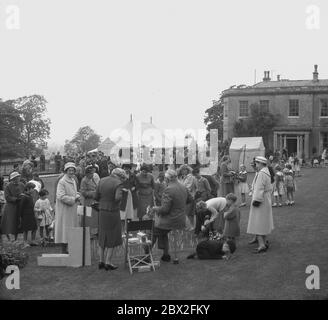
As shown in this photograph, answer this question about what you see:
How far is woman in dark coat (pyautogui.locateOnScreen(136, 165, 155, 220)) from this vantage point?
12.2 metres

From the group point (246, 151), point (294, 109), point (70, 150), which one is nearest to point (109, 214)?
point (246, 151)

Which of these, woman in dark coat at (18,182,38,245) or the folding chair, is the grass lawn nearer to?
the folding chair

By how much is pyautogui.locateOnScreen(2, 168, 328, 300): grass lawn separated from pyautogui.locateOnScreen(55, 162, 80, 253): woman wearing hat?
0.76 meters

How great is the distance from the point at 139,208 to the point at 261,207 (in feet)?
11.8

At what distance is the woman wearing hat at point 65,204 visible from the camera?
9.44m

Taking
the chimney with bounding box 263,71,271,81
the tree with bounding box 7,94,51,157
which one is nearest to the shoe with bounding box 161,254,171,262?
the chimney with bounding box 263,71,271,81

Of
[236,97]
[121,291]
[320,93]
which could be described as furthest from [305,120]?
[121,291]

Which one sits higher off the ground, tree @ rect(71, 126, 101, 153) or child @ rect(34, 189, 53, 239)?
tree @ rect(71, 126, 101, 153)

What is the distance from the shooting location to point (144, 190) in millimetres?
12281

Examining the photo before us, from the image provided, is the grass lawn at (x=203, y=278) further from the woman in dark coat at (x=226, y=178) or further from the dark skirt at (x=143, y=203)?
the woman in dark coat at (x=226, y=178)

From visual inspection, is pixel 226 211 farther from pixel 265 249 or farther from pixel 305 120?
pixel 305 120

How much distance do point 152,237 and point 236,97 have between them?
130ft
